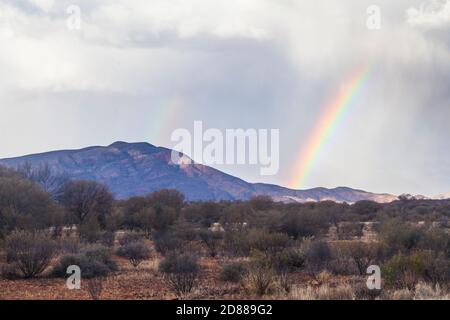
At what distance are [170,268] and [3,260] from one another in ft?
24.8

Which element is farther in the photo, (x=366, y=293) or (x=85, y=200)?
(x=85, y=200)

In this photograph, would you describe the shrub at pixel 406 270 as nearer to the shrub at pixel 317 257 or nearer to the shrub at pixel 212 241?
the shrub at pixel 317 257

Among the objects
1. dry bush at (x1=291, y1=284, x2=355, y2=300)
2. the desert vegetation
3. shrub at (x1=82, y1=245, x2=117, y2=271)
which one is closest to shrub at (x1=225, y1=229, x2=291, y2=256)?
the desert vegetation

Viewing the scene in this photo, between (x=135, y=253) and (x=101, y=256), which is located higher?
(x=101, y=256)

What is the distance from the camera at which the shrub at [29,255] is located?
21.9 meters

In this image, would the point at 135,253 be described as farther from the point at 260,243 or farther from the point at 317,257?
the point at 317,257

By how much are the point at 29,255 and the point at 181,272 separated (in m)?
6.19

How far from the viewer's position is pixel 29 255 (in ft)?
73.3

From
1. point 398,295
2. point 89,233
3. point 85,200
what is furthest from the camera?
point 85,200

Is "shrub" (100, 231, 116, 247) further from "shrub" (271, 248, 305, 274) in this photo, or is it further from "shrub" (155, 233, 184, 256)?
"shrub" (271, 248, 305, 274)

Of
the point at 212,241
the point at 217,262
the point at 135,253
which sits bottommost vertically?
the point at 212,241

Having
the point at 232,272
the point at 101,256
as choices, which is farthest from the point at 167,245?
the point at 232,272
